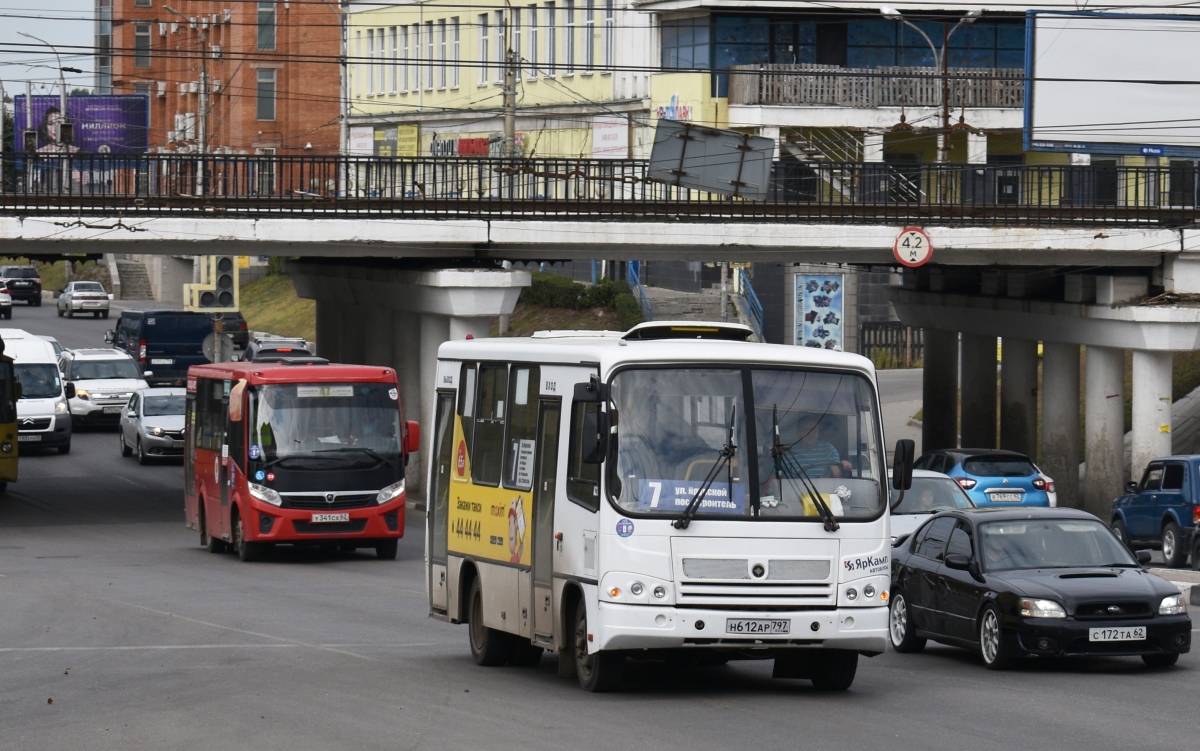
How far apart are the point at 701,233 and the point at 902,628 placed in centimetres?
1880

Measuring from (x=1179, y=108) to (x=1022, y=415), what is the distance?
8.35m

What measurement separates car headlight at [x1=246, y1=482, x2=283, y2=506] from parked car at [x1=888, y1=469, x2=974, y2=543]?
26.6ft

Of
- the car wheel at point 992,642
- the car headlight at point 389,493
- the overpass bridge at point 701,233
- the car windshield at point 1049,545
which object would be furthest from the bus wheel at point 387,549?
the car wheel at point 992,642

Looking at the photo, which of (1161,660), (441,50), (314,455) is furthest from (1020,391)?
(441,50)

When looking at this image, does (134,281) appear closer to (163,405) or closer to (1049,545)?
(163,405)

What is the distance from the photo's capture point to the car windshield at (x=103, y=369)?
5234cm

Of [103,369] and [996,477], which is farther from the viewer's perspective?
[103,369]

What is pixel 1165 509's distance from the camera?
2811cm

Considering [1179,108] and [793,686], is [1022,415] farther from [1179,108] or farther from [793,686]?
[793,686]

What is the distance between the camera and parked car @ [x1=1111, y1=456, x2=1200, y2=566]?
27484mm

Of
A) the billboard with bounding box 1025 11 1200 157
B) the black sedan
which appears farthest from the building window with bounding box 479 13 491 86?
the black sedan

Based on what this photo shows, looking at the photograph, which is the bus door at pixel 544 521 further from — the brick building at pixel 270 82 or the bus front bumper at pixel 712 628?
the brick building at pixel 270 82

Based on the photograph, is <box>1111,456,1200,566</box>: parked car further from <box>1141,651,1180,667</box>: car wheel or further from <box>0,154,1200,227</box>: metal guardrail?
<box>1141,651,1180,667</box>: car wheel

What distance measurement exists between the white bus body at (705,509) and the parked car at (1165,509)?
1506cm
